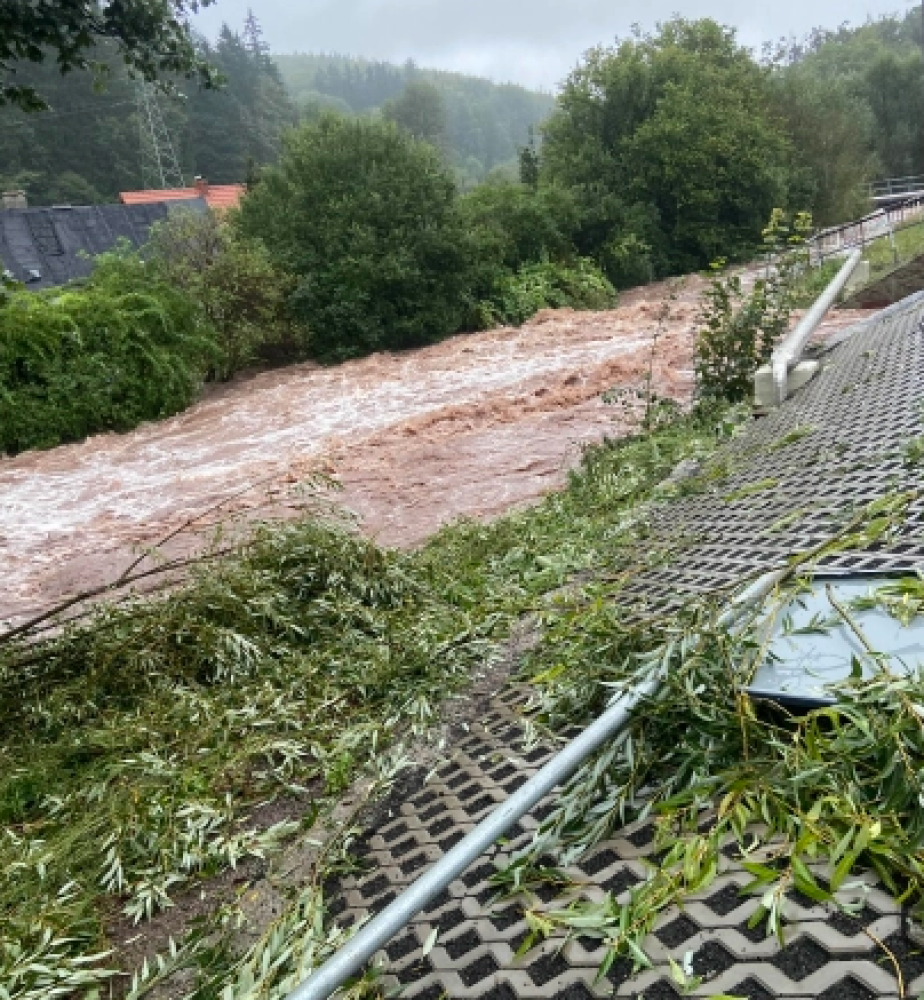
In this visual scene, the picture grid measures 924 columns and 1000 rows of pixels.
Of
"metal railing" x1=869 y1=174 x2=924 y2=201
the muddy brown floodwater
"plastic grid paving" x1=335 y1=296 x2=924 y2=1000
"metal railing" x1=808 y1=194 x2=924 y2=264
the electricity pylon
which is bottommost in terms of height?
"metal railing" x1=869 y1=174 x2=924 y2=201

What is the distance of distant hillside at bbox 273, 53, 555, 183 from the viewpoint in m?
134

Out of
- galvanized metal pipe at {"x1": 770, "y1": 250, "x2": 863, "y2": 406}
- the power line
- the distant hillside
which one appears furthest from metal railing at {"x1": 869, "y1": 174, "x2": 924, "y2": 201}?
the distant hillside

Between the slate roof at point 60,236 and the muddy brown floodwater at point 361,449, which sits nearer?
the muddy brown floodwater at point 361,449

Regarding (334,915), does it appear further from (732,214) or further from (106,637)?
(732,214)

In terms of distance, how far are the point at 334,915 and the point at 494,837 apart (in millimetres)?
760

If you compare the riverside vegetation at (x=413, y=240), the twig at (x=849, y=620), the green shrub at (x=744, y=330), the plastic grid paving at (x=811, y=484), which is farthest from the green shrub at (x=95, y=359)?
the twig at (x=849, y=620)

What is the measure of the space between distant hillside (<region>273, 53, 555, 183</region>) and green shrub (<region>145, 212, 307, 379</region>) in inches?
4202

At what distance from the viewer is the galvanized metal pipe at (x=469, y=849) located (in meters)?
1.51

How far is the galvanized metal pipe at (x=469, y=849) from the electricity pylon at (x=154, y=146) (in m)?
60.2

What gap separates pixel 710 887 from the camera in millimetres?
1631

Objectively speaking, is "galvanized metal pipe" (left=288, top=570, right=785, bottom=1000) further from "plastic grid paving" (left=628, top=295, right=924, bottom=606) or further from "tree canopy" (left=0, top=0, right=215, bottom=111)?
"tree canopy" (left=0, top=0, right=215, bottom=111)

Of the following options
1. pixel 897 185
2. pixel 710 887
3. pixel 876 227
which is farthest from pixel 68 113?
pixel 710 887

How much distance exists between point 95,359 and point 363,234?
784 cm

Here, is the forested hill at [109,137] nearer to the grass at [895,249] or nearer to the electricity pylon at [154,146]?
the electricity pylon at [154,146]
